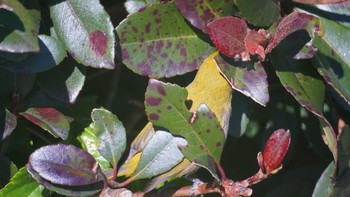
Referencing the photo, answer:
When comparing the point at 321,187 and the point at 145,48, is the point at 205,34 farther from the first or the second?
the point at 321,187

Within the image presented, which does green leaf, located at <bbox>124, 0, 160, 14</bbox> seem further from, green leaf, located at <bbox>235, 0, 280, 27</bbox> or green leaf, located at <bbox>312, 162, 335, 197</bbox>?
green leaf, located at <bbox>312, 162, 335, 197</bbox>

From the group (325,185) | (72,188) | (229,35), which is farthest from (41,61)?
(325,185)

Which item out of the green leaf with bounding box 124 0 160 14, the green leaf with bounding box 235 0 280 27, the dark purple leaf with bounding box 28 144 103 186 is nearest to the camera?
the dark purple leaf with bounding box 28 144 103 186

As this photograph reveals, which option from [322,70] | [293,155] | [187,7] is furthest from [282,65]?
[293,155]

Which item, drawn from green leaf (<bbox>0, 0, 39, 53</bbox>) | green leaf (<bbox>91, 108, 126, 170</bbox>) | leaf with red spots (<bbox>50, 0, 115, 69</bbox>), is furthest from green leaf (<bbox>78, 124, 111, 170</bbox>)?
green leaf (<bbox>0, 0, 39, 53</bbox>)

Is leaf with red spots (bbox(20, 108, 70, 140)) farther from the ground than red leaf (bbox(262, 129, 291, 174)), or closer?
farther from the ground
